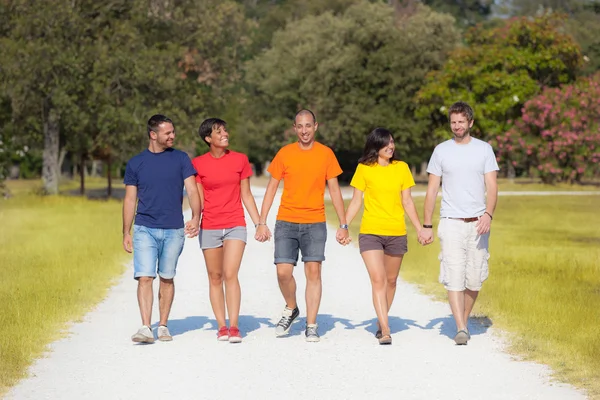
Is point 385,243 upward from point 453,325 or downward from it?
upward

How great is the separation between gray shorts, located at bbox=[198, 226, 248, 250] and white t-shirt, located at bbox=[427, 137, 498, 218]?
1729mm

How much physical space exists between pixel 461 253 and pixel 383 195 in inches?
32.9

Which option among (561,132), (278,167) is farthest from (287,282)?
(561,132)

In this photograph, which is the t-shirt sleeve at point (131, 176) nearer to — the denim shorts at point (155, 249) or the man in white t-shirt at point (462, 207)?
the denim shorts at point (155, 249)

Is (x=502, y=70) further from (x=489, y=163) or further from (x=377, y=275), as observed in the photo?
(x=377, y=275)

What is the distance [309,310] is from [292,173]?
1200 mm

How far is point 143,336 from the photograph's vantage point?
30.0ft

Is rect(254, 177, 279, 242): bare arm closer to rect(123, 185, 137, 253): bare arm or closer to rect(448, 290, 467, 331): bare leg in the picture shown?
rect(123, 185, 137, 253): bare arm

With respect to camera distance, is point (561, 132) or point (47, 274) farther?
point (561, 132)

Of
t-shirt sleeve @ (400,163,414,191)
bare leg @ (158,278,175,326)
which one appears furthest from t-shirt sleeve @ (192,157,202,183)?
t-shirt sleeve @ (400,163,414,191)

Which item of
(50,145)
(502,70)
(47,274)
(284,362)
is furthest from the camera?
(502,70)

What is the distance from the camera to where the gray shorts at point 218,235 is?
31.1ft

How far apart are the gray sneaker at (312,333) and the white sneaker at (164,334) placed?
3.82 ft

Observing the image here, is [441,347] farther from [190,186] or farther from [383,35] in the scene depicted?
[383,35]
